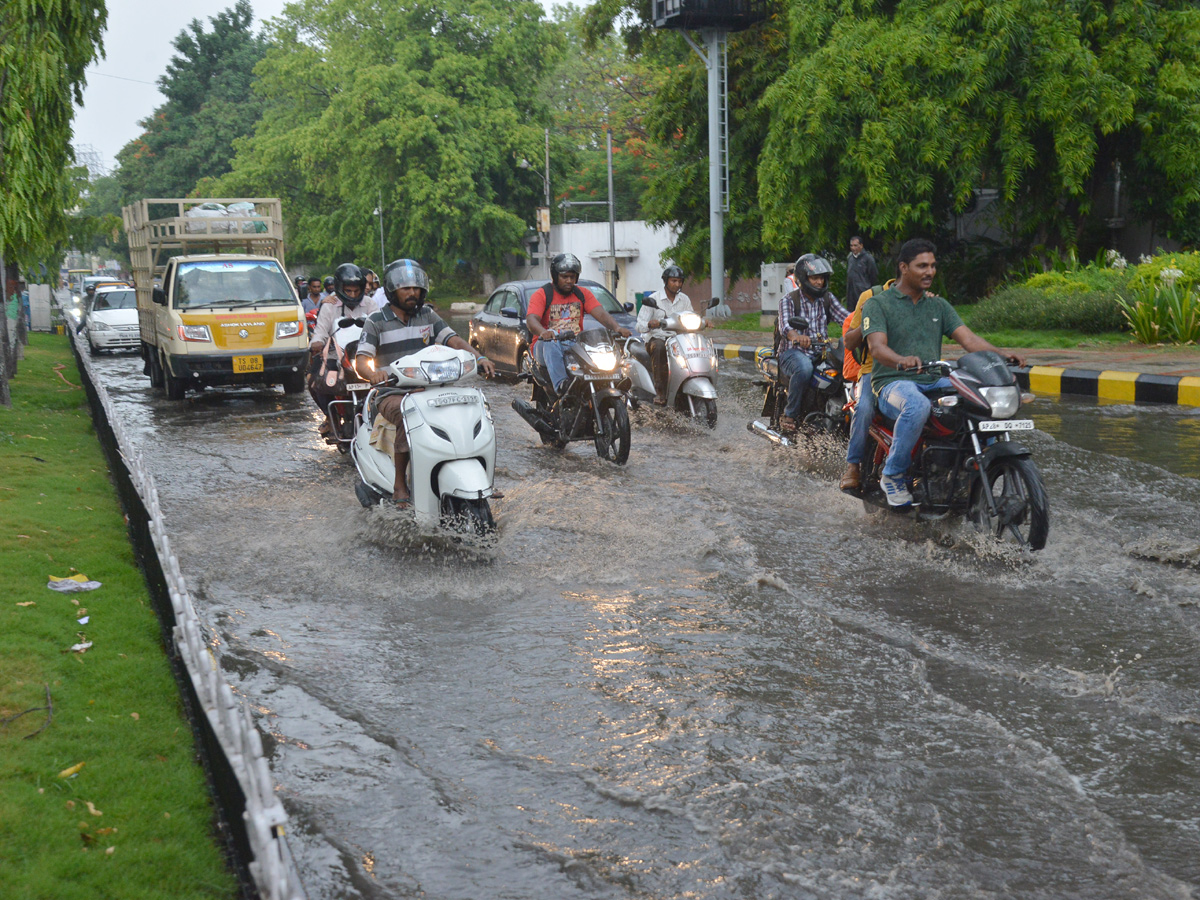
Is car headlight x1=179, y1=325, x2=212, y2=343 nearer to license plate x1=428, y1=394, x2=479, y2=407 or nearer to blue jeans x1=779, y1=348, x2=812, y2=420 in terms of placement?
blue jeans x1=779, y1=348, x2=812, y2=420

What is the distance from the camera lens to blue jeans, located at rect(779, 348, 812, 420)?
1027 cm

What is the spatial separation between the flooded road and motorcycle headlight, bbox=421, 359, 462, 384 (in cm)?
98

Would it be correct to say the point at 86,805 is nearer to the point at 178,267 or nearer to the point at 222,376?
the point at 222,376

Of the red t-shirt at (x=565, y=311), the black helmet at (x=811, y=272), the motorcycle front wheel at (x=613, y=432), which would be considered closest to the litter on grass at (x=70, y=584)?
the motorcycle front wheel at (x=613, y=432)

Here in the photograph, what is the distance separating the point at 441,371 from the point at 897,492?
2771 mm

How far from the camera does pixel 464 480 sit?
22.1ft

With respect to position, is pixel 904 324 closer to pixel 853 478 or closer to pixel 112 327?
pixel 853 478

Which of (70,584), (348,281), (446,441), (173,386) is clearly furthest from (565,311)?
(173,386)

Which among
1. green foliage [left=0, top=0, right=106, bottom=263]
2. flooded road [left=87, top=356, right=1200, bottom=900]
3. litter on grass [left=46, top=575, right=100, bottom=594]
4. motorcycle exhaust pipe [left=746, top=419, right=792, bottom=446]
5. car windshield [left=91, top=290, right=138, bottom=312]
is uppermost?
green foliage [left=0, top=0, right=106, bottom=263]

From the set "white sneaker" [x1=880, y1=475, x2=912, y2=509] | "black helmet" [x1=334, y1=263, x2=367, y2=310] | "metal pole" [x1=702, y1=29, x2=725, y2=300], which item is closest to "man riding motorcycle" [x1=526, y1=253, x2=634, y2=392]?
"black helmet" [x1=334, y1=263, x2=367, y2=310]

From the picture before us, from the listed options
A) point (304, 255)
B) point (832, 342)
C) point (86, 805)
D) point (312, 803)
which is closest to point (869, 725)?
point (312, 803)

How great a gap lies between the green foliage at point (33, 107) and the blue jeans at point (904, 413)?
806cm

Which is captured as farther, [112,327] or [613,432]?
[112,327]

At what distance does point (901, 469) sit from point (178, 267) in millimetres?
12123
